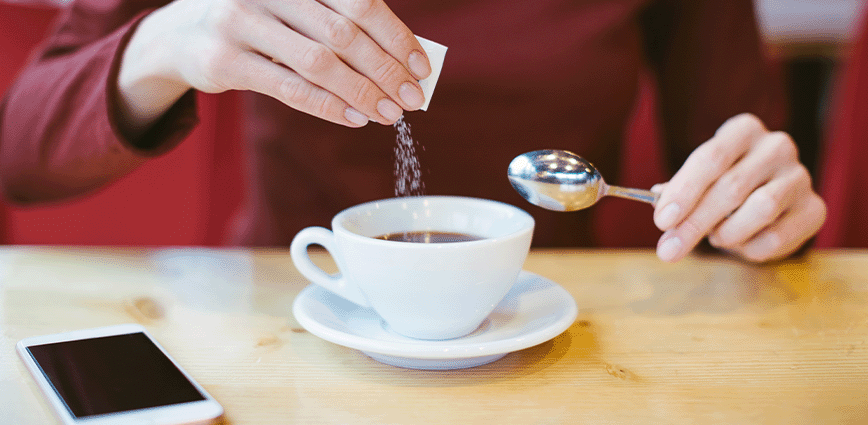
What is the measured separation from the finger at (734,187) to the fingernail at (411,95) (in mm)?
357

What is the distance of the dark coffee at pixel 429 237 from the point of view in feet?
2.35

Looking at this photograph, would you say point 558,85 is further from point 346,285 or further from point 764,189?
point 346,285

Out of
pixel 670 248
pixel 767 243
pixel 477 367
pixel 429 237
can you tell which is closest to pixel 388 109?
pixel 429 237

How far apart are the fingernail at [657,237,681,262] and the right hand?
35cm

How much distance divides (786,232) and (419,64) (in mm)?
592

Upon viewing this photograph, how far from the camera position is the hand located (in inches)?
30.1

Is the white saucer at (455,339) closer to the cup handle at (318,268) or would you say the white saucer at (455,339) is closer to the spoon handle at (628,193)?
the cup handle at (318,268)

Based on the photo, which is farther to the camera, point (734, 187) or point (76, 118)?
point (76, 118)

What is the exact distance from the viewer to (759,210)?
2.66ft

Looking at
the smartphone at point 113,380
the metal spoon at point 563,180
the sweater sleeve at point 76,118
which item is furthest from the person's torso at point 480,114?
the smartphone at point 113,380

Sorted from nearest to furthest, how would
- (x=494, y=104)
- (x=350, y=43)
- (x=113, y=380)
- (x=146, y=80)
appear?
(x=113, y=380) → (x=350, y=43) → (x=146, y=80) → (x=494, y=104)

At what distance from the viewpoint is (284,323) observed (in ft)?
2.38

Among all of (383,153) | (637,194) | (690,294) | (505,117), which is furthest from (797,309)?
(383,153)

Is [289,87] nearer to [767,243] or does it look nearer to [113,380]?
[113,380]
